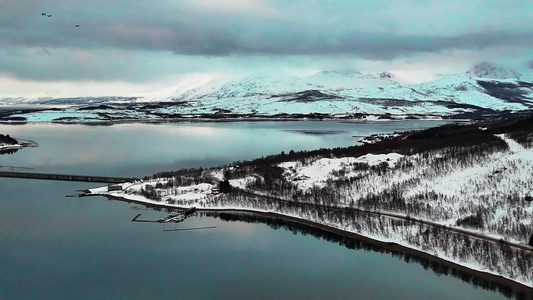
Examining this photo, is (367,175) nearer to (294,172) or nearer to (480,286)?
(294,172)

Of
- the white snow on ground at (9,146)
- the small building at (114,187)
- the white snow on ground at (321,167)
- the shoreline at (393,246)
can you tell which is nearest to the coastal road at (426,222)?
the shoreline at (393,246)

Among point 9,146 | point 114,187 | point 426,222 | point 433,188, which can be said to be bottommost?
point 426,222

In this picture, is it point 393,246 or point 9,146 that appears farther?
point 9,146

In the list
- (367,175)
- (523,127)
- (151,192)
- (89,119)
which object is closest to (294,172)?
(367,175)

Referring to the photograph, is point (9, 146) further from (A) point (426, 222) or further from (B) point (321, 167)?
(A) point (426, 222)

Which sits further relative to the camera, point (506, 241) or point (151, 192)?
point (151, 192)

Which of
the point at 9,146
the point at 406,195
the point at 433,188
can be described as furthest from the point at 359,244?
the point at 9,146
